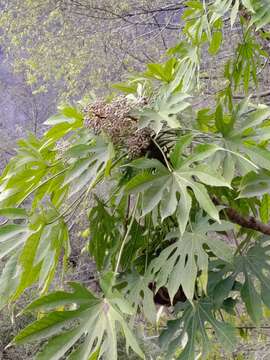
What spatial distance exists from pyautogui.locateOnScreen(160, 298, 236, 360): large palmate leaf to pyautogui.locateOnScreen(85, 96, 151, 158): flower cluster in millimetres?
258

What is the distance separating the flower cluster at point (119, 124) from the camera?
2.50 ft

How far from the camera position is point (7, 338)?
11.8 feet

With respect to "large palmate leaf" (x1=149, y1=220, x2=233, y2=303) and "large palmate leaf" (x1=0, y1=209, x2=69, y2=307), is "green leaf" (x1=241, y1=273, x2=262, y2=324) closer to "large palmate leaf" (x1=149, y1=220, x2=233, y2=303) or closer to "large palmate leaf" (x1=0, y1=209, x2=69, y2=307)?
"large palmate leaf" (x1=149, y1=220, x2=233, y2=303)

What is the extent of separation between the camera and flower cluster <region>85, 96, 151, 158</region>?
76 centimetres

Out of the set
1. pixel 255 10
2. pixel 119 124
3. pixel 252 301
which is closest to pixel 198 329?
pixel 252 301

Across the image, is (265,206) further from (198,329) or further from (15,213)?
(15,213)

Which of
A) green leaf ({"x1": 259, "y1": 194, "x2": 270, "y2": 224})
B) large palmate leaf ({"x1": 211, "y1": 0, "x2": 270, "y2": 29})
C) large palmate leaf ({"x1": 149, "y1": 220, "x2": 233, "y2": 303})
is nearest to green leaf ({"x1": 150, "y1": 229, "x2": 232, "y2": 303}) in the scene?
large palmate leaf ({"x1": 149, "y1": 220, "x2": 233, "y2": 303})

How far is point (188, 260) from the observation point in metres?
0.73

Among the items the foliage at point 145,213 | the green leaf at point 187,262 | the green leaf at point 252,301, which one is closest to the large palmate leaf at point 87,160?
the foliage at point 145,213

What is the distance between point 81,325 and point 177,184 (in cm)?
22

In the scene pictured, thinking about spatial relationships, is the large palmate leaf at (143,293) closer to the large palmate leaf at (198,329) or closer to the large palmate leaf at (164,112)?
the large palmate leaf at (198,329)

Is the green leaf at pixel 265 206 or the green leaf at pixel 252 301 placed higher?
the green leaf at pixel 265 206

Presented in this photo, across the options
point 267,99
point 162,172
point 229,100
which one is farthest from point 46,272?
point 267,99

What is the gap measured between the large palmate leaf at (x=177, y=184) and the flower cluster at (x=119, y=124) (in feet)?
0.19
